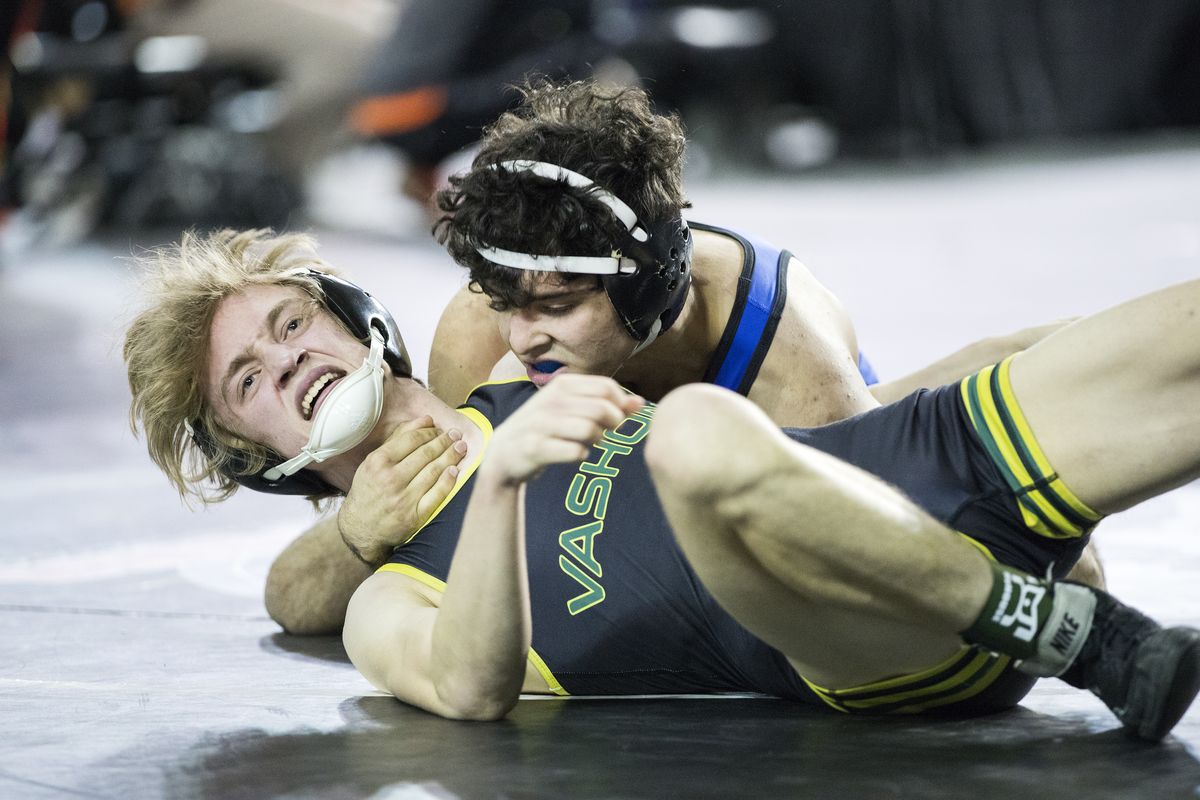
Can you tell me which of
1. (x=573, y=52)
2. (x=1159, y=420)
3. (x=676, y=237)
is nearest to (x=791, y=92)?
(x=573, y=52)

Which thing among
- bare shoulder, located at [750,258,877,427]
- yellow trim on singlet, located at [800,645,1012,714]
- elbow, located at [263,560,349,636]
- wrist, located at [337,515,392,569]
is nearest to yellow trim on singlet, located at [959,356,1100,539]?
yellow trim on singlet, located at [800,645,1012,714]

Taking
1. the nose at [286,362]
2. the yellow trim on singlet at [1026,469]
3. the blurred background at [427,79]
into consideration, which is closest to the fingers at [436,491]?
the nose at [286,362]

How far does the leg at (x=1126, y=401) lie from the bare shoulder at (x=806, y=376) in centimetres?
83

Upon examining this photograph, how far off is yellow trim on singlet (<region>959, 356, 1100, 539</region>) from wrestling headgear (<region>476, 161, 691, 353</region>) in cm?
74

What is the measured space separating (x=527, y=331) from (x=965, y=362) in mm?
1242

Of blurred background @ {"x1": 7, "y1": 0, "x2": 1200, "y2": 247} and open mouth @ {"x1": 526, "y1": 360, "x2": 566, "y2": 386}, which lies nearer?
open mouth @ {"x1": 526, "y1": 360, "x2": 566, "y2": 386}

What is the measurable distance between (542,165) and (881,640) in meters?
1.12

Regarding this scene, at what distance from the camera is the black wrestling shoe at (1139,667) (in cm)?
215

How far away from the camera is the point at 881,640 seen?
2221 millimetres

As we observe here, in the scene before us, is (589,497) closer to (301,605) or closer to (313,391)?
(313,391)

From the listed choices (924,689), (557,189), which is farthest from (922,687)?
(557,189)

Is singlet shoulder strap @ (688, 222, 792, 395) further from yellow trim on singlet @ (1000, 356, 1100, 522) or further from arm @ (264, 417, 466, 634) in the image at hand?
yellow trim on singlet @ (1000, 356, 1100, 522)

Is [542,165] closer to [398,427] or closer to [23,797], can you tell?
[398,427]

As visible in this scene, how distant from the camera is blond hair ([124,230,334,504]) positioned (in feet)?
9.93
